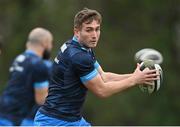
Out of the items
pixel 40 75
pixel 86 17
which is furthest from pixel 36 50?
pixel 86 17

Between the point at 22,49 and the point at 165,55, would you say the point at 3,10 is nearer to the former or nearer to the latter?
the point at 22,49

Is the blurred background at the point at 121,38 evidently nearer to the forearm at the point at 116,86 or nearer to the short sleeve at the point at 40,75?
the short sleeve at the point at 40,75

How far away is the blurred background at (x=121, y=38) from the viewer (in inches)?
824

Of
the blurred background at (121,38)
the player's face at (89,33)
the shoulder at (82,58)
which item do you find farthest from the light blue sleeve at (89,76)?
the blurred background at (121,38)

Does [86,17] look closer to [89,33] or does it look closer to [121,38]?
[89,33]

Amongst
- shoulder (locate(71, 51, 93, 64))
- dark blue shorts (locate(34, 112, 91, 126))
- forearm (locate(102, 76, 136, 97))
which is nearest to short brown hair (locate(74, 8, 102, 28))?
shoulder (locate(71, 51, 93, 64))

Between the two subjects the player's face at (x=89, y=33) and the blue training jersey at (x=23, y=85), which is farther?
the blue training jersey at (x=23, y=85)

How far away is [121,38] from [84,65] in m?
14.0

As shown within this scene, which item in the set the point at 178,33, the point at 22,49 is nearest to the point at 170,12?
the point at 178,33

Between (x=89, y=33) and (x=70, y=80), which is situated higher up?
(x=89, y=33)

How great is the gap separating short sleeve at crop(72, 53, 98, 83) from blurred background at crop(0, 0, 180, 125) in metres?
12.7

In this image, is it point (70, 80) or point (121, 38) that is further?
point (121, 38)

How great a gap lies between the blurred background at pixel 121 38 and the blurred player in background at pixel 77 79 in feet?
41.2

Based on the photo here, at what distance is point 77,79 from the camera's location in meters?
7.95
